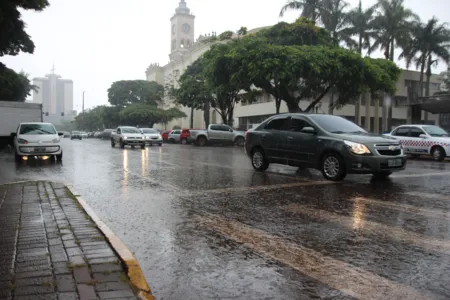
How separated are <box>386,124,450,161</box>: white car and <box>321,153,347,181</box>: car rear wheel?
8.83m

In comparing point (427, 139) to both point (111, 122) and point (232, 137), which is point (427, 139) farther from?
point (111, 122)

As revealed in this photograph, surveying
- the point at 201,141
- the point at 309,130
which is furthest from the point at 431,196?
the point at 201,141

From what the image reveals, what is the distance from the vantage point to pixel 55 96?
19088cm

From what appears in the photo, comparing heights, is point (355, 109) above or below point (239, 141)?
above

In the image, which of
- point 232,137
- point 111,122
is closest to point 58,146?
point 232,137

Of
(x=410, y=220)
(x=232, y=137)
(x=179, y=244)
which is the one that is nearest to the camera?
(x=179, y=244)

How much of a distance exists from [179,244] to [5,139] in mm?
24996

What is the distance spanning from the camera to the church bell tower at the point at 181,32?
91438mm

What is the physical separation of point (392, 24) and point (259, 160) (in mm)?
30718

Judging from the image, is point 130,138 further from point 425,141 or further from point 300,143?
point 300,143

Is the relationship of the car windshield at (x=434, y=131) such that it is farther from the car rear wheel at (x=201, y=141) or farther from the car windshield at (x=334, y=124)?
the car rear wheel at (x=201, y=141)

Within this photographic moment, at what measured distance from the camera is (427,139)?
722 inches

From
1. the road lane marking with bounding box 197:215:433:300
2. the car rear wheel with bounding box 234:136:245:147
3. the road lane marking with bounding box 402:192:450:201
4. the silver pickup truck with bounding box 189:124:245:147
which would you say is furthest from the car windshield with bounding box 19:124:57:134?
the car rear wheel with bounding box 234:136:245:147

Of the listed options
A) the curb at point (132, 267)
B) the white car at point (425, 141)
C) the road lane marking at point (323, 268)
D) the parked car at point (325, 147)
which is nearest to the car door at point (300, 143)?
the parked car at point (325, 147)
